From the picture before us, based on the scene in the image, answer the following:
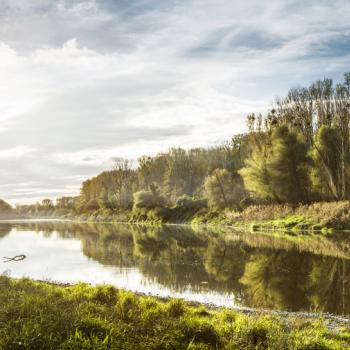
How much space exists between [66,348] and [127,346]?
0.98 m

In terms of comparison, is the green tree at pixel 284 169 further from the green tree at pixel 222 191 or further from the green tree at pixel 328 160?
the green tree at pixel 222 191

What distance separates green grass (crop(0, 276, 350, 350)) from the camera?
781 cm

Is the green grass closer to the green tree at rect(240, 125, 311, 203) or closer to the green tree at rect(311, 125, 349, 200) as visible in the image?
the green tree at rect(311, 125, 349, 200)

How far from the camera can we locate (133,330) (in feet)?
28.9

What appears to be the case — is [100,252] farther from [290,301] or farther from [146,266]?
[290,301]

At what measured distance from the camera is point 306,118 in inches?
2495

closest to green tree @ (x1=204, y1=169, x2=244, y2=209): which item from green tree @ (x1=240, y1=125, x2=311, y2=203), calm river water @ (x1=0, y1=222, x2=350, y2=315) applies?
green tree @ (x1=240, y1=125, x2=311, y2=203)

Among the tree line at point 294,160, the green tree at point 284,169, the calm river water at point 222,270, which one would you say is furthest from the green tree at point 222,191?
the calm river water at point 222,270

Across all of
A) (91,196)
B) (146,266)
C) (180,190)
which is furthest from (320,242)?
(91,196)

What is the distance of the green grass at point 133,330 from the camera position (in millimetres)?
7809

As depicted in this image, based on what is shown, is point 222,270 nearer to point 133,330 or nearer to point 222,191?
point 133,330

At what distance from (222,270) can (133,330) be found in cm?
1494

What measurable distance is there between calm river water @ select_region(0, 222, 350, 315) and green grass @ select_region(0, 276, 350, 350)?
4.90m

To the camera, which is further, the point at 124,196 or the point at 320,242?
the point at 124,196
